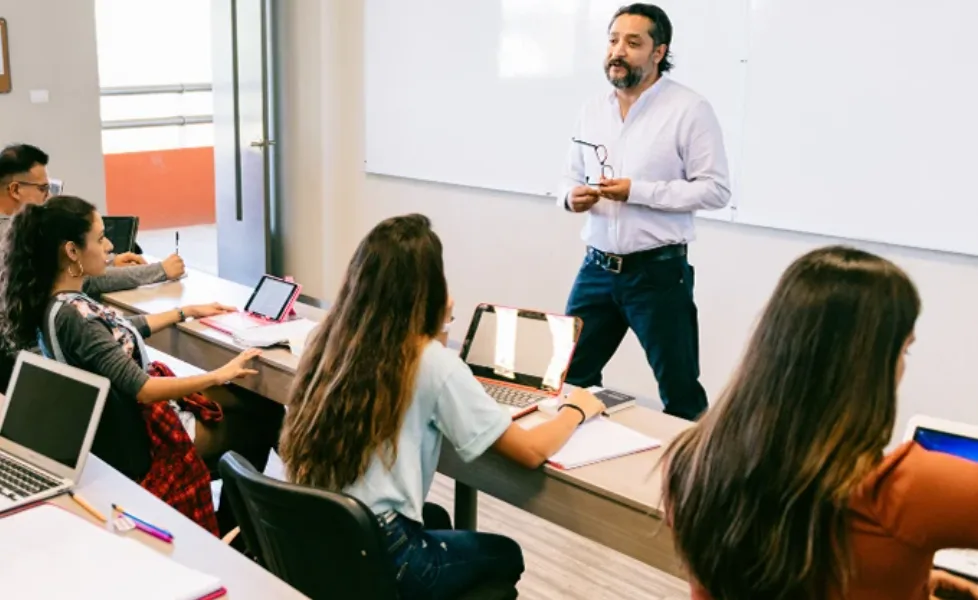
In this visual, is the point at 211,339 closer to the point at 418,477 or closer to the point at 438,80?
the point at 418,477

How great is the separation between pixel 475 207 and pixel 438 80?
0.65m

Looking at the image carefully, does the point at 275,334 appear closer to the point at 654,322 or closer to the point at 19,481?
the point at 19,481

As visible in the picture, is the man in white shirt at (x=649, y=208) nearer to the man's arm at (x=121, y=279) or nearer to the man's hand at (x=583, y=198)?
the man's hand at (x=583, y=198)

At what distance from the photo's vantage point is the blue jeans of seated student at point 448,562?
200 cm

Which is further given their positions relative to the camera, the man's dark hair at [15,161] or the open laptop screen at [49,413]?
the man's dark hair at [15,161]

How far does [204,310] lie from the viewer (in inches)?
128

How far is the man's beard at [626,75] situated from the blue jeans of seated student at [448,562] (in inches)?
68.2

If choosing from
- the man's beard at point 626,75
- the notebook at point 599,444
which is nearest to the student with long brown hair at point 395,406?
the notebook at point 599,444

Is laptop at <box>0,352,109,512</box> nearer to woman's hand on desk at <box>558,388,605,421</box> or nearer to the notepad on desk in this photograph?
the notepad on desk

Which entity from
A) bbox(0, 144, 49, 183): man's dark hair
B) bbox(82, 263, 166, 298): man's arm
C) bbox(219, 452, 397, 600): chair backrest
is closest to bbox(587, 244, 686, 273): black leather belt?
bbox(82, 263, 166, 298): man's arm

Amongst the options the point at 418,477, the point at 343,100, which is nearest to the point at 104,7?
the point at 343,100

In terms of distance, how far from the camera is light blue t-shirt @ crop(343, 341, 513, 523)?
199 cm

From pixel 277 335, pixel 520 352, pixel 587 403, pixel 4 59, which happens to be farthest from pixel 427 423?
pixel 4 59

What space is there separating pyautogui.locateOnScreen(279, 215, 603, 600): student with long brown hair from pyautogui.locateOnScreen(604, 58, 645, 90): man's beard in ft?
4.99
